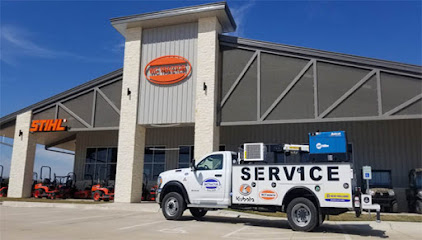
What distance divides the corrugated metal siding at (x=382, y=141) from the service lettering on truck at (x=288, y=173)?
11.2 meters

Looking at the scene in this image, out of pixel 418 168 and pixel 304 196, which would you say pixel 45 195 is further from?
pixel 418 168

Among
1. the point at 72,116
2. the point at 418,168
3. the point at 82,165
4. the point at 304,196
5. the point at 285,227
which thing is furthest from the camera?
the point at 82,165

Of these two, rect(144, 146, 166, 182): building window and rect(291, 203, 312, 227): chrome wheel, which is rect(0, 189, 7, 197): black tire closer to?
rect(144, 146, 166, 182): building window

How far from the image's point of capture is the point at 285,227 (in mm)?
11242

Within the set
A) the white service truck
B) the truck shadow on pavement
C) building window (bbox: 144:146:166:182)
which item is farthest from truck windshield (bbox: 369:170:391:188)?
building window (bbox: 144:146:166:182)

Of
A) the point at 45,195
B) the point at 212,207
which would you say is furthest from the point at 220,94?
the point at 45,195

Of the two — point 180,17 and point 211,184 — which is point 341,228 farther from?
point 180,17

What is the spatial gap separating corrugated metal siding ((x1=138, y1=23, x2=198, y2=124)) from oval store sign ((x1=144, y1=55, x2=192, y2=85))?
0.23 m

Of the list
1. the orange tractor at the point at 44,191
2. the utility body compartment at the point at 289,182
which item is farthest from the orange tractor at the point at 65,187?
the utility body compartment at the point at 289,182

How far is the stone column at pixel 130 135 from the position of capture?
776 inches

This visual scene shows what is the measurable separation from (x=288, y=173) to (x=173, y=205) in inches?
167

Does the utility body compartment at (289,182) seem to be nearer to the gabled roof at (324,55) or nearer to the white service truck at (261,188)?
the white service truck at (261,188)

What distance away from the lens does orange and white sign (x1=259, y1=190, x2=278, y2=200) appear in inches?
422

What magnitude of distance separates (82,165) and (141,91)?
10.3m
